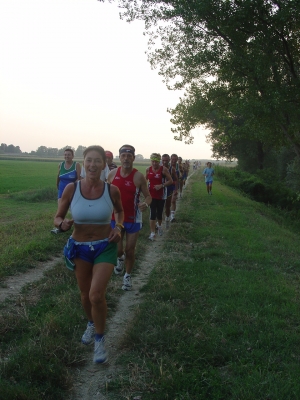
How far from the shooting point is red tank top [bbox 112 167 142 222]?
641 cm

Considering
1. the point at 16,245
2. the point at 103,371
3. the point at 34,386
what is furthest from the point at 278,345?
the point at 16,245

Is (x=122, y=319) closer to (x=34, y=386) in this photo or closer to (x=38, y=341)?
(x=38, y=341)

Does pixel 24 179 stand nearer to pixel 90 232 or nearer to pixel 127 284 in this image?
pixel 127 284

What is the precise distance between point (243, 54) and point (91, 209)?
1353 cm

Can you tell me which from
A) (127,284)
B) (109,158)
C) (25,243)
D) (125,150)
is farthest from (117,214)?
(109,158)

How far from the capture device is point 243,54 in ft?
51.0

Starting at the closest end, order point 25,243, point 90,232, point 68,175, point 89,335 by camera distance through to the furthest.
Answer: point 90,232, point 89,335, point 25,243, point 68,175

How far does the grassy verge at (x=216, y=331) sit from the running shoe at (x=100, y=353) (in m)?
0.20

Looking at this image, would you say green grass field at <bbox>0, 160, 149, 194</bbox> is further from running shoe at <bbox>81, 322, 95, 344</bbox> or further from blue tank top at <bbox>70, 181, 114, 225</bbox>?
blue tank top at <bbox>70, 181, 114, 225</bbox>

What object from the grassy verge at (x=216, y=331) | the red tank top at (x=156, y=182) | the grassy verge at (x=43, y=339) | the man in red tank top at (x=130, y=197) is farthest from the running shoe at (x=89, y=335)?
the red tank top at (x=156, y=182)

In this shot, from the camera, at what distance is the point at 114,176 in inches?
256

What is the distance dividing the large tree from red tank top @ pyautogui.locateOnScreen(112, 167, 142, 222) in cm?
992

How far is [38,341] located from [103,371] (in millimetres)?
762

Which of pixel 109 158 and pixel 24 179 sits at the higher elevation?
pixel 109 158
